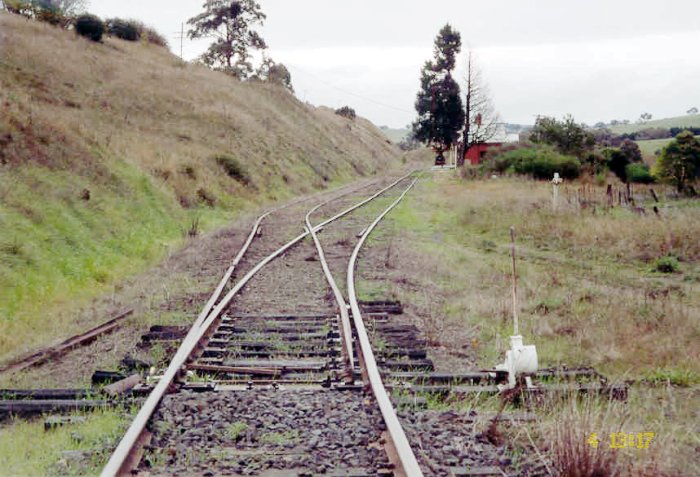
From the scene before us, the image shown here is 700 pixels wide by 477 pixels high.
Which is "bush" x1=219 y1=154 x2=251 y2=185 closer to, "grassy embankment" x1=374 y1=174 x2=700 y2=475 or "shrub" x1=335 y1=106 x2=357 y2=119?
"grassy embankment" x1=374 y1=174 x2=700 y2=475

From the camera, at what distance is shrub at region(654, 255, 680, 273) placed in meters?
11.9

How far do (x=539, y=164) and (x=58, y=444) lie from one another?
31.7 m

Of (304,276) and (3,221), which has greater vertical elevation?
(3,221)

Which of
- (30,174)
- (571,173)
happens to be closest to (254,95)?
(571,173)

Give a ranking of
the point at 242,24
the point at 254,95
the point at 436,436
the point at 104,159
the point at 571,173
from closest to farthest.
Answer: the point at 436,436 < the point at 104,159 < the point at 571,173 < the point at 254,95 < the point at 242,24

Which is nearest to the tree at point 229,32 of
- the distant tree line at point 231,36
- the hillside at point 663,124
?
the distant tree line at point 231,36

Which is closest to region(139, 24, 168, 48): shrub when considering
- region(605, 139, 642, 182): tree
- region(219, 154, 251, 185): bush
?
region(219, 154, 251, 185): bush

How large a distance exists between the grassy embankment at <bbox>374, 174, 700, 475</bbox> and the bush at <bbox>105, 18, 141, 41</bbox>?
1457 inches

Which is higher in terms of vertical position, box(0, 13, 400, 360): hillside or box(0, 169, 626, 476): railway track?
box(0, 13, 400, 360): hillside

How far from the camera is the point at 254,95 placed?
48.8 meters

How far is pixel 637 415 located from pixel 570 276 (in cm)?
688

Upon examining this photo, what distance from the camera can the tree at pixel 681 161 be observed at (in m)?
26.0

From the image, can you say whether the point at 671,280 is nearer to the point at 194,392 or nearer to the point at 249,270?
the point at 249,270
